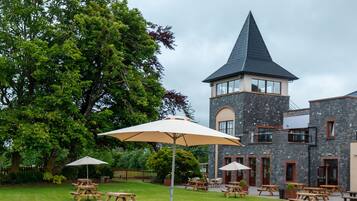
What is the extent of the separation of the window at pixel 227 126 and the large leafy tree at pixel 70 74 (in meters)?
11.9

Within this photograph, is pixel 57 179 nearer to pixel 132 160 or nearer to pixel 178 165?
pixel 178 165

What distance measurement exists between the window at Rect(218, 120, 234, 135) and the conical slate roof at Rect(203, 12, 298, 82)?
3748 millimetres

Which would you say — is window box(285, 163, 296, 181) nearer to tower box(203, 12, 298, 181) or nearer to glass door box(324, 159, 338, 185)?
glass door box(324, 159, 338, 185)

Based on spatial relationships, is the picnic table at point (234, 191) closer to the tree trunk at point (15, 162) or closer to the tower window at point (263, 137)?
the tower window at point (263, 137)

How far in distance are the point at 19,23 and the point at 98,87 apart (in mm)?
5848

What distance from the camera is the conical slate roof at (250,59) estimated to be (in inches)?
1741

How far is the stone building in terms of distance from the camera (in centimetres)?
3544

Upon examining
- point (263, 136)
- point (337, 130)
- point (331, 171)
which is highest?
point (337, 130)

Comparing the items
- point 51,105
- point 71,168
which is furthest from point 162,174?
point 51,105

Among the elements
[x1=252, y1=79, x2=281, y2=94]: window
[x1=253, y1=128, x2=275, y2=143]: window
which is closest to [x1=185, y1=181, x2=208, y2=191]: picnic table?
[x1=253, y1=128, x2=275, y2=143]: window

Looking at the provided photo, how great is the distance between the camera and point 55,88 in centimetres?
2911

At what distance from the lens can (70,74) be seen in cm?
2916

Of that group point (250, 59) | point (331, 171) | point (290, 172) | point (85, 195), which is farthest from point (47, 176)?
point (250, 59)

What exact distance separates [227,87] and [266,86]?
10.9 ft
